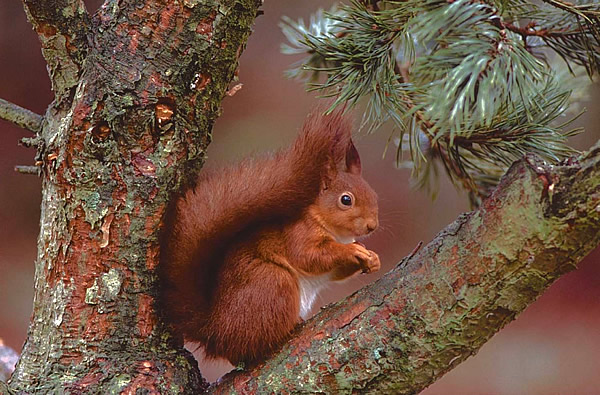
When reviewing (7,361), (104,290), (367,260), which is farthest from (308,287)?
(7,361)

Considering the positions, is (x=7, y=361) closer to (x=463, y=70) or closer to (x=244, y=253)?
(x=244, y=253)

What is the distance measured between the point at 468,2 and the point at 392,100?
188 mm

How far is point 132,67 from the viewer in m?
0.90

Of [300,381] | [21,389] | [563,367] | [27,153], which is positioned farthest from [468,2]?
[27,153]

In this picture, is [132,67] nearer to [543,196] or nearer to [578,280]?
[543,196]

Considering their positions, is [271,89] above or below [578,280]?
above

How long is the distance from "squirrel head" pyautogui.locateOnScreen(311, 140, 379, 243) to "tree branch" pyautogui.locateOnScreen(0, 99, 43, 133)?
1.50ft

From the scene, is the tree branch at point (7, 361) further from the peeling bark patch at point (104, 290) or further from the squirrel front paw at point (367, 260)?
the squirrel front paw at point (367, 260)

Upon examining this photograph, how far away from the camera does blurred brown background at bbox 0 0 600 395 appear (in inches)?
76.9

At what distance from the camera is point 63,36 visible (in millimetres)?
926

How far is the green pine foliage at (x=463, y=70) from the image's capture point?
0.74 m

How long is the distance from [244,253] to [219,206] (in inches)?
3.6

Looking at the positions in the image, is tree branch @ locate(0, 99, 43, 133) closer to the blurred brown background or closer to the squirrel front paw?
the squirrel front paw

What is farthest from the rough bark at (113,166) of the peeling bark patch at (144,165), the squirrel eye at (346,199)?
the squirrel eye at (346,199)
